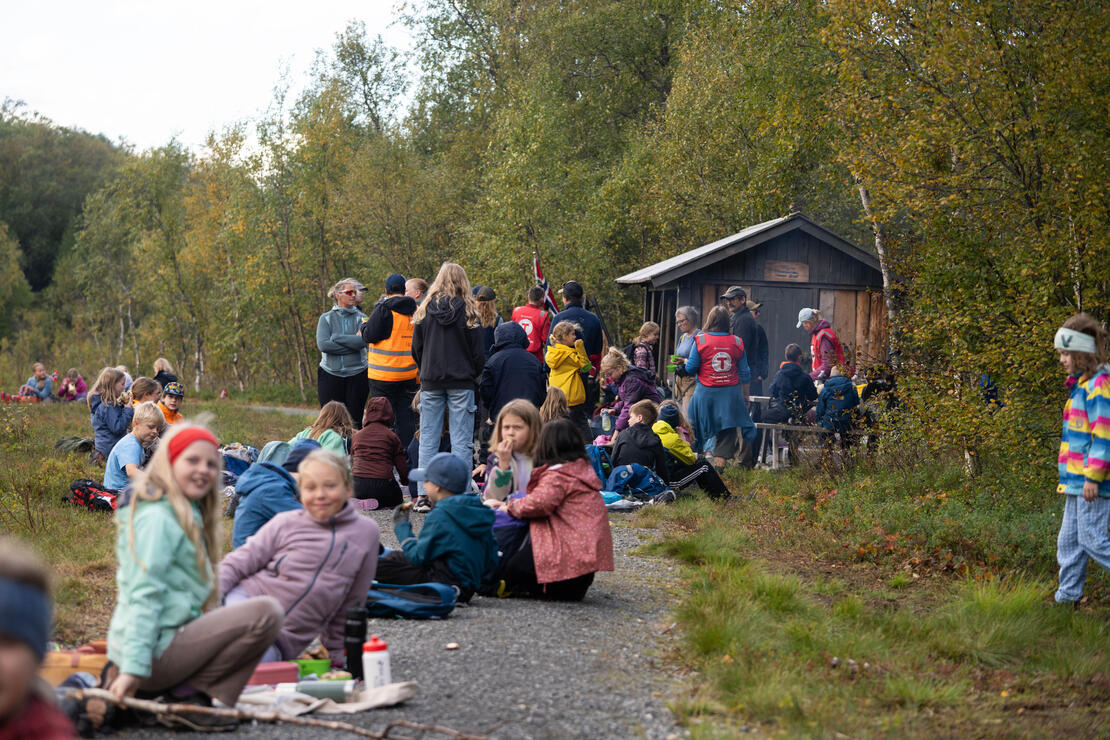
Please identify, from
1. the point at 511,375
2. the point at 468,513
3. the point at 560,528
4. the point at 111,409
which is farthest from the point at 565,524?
the point at 111,409

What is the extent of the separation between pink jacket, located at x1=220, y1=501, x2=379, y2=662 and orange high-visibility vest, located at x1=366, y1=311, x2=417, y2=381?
21.4 ft

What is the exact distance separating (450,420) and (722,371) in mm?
4694

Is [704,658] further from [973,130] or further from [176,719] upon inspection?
[973,130]

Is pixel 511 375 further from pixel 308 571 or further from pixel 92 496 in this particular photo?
pixel 308 571

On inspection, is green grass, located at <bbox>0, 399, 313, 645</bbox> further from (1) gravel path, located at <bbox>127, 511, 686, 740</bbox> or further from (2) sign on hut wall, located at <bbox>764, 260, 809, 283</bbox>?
(2) sign on hut wall, located at <bbox>764, 260, 809, 283</bbox>

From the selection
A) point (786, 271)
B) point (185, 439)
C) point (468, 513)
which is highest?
point (786, 271)

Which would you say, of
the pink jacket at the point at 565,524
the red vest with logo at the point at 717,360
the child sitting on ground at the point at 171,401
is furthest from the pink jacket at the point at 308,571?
the red vest with logo at the point at 717,360

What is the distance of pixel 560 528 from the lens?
304 inches

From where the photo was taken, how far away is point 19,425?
18281 mm

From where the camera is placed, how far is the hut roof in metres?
20.5

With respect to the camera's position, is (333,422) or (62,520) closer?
(62,520)

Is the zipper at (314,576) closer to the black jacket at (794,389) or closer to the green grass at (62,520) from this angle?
the green grass at (62,520)

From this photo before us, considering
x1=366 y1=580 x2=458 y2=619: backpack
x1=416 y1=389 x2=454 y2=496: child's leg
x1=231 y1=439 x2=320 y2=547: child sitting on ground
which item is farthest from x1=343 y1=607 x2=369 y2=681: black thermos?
x1=416 y1=389 x2=454 y2=496: child's leg

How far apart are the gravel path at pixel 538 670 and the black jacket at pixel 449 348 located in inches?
143
